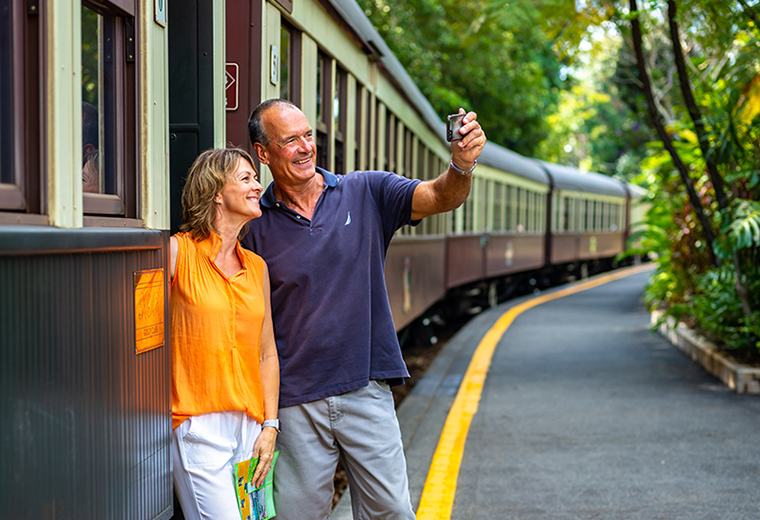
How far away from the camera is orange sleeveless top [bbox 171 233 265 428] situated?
2.40 metres

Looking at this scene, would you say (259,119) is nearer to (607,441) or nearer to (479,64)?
(607,441)

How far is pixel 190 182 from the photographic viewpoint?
8.23 ft

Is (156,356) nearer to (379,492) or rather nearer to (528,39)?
(379,492)

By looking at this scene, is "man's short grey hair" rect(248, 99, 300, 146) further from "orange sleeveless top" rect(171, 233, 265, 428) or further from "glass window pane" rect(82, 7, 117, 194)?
"glass window pane" rect(82, 7, 117, 194)

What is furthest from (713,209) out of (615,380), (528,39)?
(528,39)

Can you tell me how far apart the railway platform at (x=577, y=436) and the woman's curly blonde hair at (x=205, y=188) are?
2.15 m

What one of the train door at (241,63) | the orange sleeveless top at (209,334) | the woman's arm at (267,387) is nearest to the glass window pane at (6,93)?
the orange sleeveless top at (209,334)

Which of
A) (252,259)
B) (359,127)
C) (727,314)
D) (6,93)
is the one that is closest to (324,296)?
(252,259)

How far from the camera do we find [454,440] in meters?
5.48

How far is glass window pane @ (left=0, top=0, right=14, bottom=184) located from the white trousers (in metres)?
0.94

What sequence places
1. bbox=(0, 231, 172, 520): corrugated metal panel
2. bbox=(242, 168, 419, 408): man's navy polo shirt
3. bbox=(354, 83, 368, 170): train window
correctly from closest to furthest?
bbox=(0, 231, 172, 520): corrugated metal panel → bbox=(242, 168, 419, 408): man's navy polo shirt → bbox=(354, 83, 368, 170): train window

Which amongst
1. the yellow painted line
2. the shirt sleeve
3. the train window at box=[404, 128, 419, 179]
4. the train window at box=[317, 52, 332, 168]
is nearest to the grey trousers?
the shirt sleeve

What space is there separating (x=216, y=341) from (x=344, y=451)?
0.63m

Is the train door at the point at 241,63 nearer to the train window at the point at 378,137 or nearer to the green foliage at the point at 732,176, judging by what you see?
the train window at the point at 378,137
